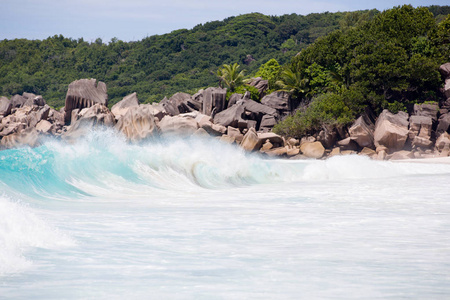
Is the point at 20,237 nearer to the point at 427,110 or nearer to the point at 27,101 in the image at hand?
the point at 427,110

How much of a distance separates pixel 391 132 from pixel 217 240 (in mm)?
24025

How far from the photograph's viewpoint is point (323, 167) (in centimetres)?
1886

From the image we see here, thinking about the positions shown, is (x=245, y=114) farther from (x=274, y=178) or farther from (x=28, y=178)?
(x=28, y=178)

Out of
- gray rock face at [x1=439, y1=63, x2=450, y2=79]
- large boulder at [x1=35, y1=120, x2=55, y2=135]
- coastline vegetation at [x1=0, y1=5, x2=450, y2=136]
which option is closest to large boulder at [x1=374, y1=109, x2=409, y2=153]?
coastline vegetation at [x1=0, y1=5, x2=450, y2=136]

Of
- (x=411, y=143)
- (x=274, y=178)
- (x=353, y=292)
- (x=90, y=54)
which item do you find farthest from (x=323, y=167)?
(x=90, y=54)

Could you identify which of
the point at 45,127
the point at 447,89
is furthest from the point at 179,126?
the point at 447,89

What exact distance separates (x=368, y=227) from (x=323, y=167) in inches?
447

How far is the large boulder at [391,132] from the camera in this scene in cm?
2842

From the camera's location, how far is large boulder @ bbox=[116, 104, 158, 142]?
29828 millimetres

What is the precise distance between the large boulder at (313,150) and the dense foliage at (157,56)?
46239 mm

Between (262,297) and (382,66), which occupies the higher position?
(382,66)

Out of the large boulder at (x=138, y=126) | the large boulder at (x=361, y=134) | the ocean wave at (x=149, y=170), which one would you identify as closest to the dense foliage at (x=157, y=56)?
the large boulder at (x=138, y=126)

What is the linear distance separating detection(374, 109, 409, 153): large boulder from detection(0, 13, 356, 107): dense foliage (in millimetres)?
49171

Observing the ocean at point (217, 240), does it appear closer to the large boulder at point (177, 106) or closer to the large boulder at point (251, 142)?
the large boulder at point (251, 142)
